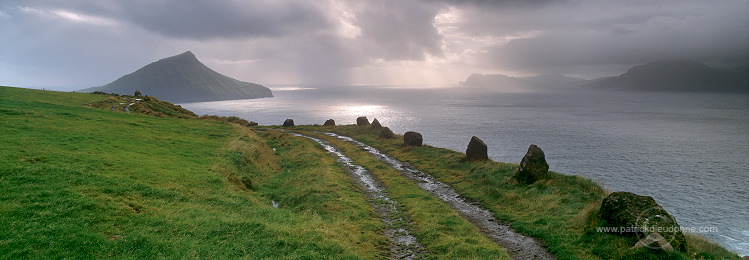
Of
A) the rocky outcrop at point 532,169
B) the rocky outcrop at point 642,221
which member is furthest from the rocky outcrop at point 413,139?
the rocky outcrop at point 642,221

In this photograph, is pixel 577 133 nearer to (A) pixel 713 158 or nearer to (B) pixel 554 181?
(A) pixel 713 158

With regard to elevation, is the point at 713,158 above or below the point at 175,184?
below

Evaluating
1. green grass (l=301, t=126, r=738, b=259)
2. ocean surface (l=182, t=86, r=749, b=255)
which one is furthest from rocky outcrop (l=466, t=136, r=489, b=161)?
ocean surface (l=182, t=86, r=749, b=255)

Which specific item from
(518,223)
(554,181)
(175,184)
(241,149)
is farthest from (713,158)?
(175,184)

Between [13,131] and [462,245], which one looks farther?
[13,131]

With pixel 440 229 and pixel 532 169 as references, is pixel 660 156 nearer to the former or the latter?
pixel 532 169

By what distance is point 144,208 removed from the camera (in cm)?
1714

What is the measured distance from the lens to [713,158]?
3132 inches

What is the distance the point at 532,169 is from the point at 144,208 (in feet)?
94.3

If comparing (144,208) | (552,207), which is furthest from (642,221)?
(144,208)

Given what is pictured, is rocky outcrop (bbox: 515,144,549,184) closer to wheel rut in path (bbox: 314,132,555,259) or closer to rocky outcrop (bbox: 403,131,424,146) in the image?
wheel rut in path (bbox: 314,132,555,259)

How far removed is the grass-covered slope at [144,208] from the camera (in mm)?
13242

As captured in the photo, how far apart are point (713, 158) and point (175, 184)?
104m

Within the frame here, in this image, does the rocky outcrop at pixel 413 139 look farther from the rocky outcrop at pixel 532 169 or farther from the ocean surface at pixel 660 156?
the ocean surface at pixel 660 156
